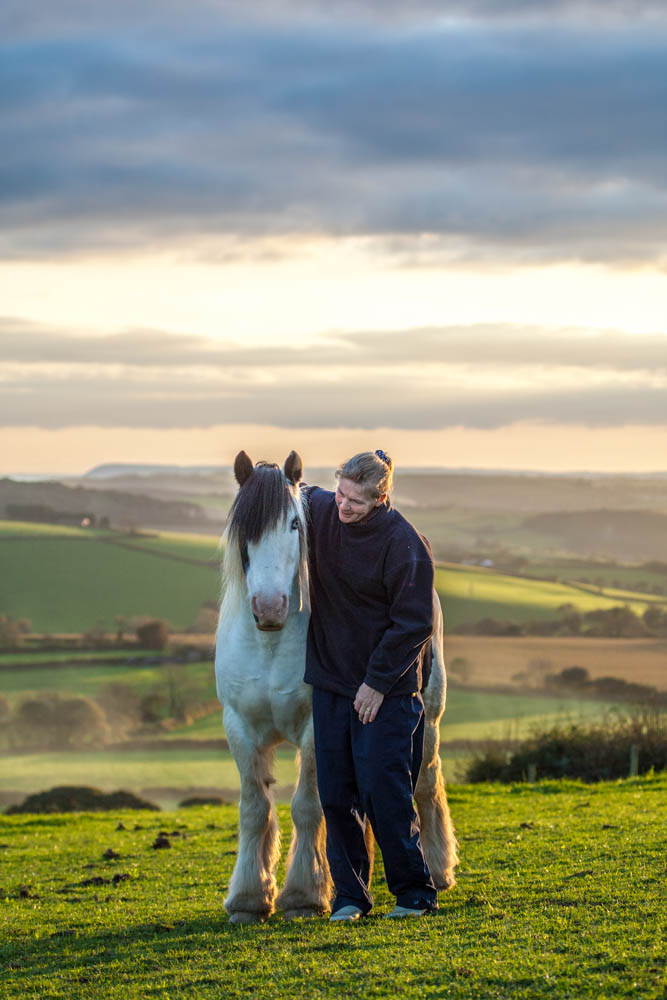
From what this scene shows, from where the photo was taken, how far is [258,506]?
231 inches

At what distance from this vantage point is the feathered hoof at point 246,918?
6145 millimetres

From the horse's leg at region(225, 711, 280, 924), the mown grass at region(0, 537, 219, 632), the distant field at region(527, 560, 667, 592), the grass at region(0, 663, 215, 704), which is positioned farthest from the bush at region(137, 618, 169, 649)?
the horse's leg at region(225, 711, 280, 924)

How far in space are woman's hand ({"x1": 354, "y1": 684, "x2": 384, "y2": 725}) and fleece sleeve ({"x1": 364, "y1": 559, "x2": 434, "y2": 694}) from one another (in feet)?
0.12

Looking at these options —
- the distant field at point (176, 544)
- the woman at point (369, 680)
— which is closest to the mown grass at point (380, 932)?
the woman at point (369, 680)

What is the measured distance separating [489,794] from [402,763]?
806 centimetres

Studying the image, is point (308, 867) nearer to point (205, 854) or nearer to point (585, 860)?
point (585, 860)

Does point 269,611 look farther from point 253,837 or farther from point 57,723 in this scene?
point 57,723

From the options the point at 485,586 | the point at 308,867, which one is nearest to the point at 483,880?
the point at 308,867

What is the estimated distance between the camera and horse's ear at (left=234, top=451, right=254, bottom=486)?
20.1 ft

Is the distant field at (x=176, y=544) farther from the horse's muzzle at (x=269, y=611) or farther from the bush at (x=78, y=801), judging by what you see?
the horse's muzzle at (x=269, y=611)

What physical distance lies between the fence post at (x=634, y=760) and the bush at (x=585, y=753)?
0.24 ft

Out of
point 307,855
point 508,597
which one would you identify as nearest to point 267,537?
point 307,855

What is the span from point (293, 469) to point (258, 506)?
0.40 m

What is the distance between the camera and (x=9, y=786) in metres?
35.9
